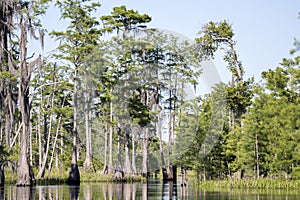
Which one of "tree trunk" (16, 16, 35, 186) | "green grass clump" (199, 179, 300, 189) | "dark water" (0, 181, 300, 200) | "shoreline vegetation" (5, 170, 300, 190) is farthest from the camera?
"tree trunk" (16, 16, 35, 186)

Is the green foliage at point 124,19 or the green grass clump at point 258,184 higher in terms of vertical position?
the green foliage at point 124,19

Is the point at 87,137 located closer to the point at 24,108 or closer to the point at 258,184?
the point at 24,108

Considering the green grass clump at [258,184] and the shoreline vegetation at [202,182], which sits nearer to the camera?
the green grass clump at [258,184]

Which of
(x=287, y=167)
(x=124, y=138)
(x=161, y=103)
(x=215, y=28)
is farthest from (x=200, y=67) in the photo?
(x=287, y=167)

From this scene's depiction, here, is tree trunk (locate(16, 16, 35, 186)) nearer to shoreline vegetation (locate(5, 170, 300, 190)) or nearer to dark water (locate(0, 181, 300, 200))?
shoreline vegetation (locate(5, 170, 300, 190))

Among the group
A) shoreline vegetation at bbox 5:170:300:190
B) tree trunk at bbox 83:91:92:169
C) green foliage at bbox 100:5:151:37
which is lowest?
shoreline vegetation at bbox 5:170:300:190

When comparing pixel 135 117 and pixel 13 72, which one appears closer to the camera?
pixel 13 72

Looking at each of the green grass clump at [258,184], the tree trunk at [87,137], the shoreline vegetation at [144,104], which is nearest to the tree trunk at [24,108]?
the shoreline vegetation at [144,104]

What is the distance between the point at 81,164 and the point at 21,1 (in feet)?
60.9

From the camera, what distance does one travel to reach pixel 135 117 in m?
43.9

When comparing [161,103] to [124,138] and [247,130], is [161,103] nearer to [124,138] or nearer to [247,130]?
[124,138]

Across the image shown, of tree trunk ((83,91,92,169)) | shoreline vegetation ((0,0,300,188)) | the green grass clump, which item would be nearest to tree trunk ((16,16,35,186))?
shoreline vegetation ((0,0,300,188))

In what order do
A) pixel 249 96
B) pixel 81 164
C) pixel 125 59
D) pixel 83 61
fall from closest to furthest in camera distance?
pixel 249 96 < pixel 83 61 < pixel 125 59 < pixel 81 164

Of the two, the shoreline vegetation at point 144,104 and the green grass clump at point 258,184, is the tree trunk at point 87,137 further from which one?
the green grass clump at point 258,184
